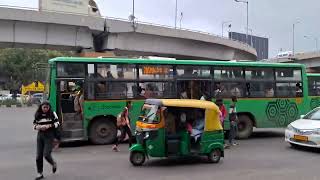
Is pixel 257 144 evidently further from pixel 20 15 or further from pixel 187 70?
pixel 20 15

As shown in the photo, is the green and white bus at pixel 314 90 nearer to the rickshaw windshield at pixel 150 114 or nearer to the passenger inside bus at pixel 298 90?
the passenger inside bus at pixel 298 90

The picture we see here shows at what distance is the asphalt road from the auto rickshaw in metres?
0.30

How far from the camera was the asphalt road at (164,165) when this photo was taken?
389 inches

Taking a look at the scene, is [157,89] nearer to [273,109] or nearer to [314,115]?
[273,109]

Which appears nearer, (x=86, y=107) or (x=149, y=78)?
(x=86, y=107)

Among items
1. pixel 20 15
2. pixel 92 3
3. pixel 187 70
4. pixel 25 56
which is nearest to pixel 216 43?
pixel 92 3

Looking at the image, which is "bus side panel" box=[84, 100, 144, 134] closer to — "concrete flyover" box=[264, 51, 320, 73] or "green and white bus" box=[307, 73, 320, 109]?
"green and white bus" box=[307, 73, 320, 109]

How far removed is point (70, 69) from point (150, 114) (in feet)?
15.6

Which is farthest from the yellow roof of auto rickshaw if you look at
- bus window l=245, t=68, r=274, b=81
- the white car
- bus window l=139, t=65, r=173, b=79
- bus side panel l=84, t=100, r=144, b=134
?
bus window l=245, t=68, r=274, b=81

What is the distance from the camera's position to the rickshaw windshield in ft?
36.6

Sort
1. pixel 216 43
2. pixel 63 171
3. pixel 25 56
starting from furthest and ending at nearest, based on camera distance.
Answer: pixel 25 56
pixel 216 43
pixel 63 171

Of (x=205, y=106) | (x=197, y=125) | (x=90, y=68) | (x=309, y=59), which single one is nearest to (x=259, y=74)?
(x=90, y=68)

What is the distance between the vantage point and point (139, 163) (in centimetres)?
1120

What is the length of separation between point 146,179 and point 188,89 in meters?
7.78
